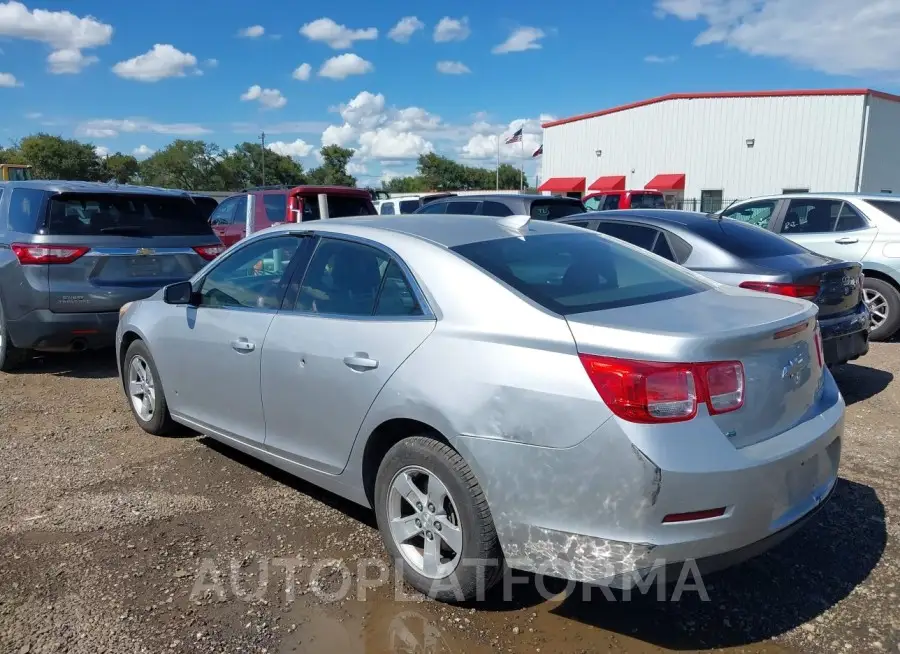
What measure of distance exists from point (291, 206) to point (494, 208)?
121 inches

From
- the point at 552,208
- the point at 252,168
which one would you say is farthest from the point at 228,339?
the point at 252,168

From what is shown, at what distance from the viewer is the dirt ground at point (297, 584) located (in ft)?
9.45

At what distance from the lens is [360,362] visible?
3242mm

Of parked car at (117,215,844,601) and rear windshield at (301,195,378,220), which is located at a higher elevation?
rear windshield at (301,195,378,220)

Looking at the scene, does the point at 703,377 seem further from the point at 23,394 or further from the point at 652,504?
the point at 23,394

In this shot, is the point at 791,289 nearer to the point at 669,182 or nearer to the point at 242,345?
the point at 242,345

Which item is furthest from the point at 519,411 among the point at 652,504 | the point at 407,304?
the point at 407,304

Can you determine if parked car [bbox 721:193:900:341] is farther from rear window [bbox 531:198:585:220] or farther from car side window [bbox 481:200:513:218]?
car side window [bbox 481:200:513:218]

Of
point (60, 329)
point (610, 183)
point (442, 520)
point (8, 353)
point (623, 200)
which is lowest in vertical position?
point (8, 353)

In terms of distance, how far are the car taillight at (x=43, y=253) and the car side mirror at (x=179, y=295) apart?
2564mm

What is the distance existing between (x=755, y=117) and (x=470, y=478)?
35373mm

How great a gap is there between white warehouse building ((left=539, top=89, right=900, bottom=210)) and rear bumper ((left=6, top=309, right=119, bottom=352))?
77.3 ft

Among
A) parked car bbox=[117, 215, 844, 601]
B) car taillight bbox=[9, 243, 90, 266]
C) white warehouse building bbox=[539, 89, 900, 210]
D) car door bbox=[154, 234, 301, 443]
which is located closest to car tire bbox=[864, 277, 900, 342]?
parked car bbox=[117, 215, 844, 601]

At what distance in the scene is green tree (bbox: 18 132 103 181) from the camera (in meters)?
57.2
